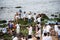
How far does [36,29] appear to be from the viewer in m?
2.53

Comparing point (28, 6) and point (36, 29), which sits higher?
point (28, 6)

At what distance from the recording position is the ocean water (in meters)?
2.58

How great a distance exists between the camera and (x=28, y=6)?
8.52ft

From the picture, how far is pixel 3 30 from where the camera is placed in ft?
8.45

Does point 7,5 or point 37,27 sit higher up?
point 7,5

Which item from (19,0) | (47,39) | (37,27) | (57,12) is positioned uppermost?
(19,0)

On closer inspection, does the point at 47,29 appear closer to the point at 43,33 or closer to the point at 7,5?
the point at 43,33

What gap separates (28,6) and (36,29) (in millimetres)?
358

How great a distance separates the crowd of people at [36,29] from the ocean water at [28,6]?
0.24ft

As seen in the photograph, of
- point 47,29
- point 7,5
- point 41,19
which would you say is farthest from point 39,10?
point 7,5

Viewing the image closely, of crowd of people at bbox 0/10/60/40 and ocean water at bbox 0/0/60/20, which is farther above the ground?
ocean water at bbox 0/0/60/20

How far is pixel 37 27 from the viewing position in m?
2.53

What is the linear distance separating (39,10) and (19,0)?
13.1 inches

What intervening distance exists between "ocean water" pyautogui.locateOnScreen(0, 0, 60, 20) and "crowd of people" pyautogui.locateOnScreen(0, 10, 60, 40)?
0.24 feet
